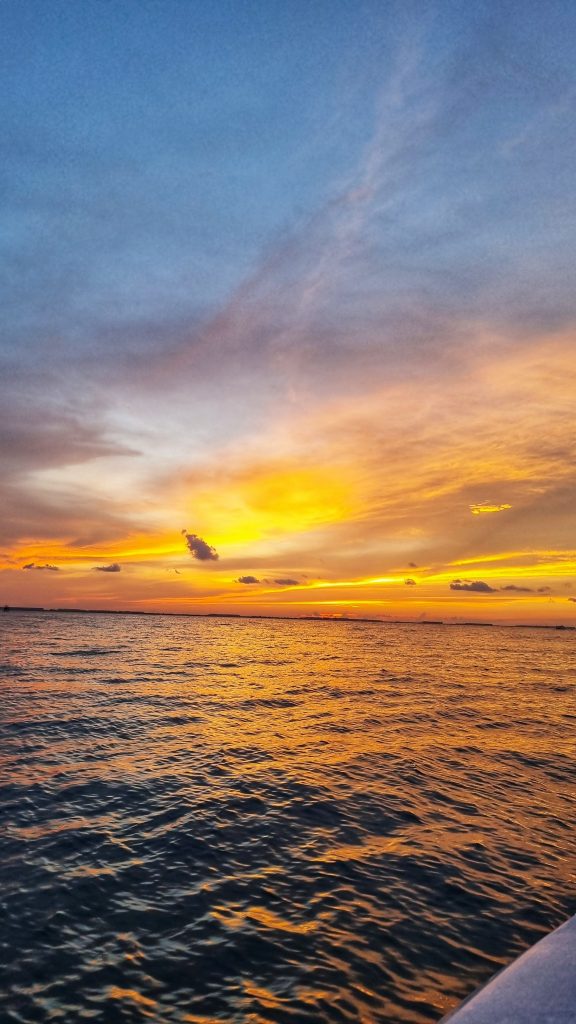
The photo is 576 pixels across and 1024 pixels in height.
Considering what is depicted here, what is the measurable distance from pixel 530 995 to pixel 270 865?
7.09m

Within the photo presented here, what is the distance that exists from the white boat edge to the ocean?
217 cm

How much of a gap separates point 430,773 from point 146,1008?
12847 millimetres

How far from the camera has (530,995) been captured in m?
4.69

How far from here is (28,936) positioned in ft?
26.7

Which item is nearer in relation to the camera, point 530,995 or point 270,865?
point 530,995

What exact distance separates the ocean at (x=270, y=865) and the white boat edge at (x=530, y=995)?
2175 mm

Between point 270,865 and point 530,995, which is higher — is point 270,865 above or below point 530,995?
below

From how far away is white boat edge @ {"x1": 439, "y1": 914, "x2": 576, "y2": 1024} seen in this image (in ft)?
14.3

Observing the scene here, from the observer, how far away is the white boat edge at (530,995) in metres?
4.35

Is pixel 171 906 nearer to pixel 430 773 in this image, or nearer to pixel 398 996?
pixel 398 996

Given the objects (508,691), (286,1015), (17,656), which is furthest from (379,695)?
(17,656)

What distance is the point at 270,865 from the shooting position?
35.1ft

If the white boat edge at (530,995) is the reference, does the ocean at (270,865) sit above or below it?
below

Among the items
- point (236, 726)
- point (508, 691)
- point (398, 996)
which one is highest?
point (398, 996)
